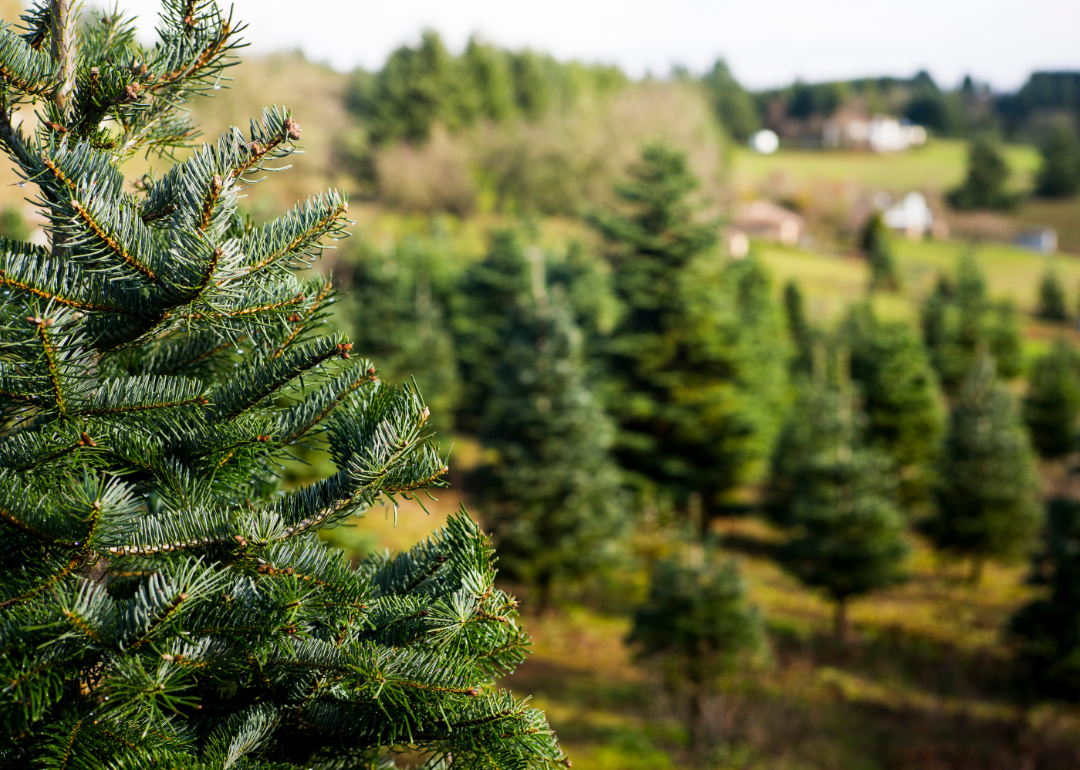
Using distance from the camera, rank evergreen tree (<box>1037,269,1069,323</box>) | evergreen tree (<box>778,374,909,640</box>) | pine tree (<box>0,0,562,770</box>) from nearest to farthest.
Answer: pine tree (<box>0,0,562,770</box>)
evergreen tree (<box>778,374,909,640</box>)
evergreen tree (<box>1037,269,1069,323</box>)

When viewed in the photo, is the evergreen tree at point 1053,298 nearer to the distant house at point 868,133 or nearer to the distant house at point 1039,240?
the distant house at point 1039,240

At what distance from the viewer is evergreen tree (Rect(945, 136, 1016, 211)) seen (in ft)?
203

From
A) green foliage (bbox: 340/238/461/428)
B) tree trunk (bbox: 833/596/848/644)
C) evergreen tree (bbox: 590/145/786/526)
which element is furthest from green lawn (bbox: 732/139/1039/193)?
tree trunk (bbox: 833/596/848/644)

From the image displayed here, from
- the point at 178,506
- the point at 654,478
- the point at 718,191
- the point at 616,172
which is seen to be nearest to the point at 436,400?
the point at 654,478

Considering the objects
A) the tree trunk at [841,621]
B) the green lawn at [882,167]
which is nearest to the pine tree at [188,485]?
the tree trunk at [841,621]

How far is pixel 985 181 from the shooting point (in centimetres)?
6356

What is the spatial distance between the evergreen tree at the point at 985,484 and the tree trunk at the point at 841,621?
3.71 metres

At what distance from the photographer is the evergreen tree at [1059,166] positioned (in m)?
61.4

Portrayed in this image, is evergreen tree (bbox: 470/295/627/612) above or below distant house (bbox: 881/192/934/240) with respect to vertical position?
below

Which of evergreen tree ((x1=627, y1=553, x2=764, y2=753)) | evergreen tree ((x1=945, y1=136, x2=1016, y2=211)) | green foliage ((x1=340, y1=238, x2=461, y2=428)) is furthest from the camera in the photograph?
evergreen tree ((x1=945, y1=136, x2=1016, y2=211))

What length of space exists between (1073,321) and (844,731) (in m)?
41.4

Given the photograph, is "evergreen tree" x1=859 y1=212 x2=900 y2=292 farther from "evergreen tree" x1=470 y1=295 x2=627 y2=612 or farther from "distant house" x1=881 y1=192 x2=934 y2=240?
"evergreen tree" x1=470 y1=295 x2=627 y2=612

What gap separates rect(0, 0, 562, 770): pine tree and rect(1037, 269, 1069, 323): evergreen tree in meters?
49.9

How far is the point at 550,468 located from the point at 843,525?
528cm
